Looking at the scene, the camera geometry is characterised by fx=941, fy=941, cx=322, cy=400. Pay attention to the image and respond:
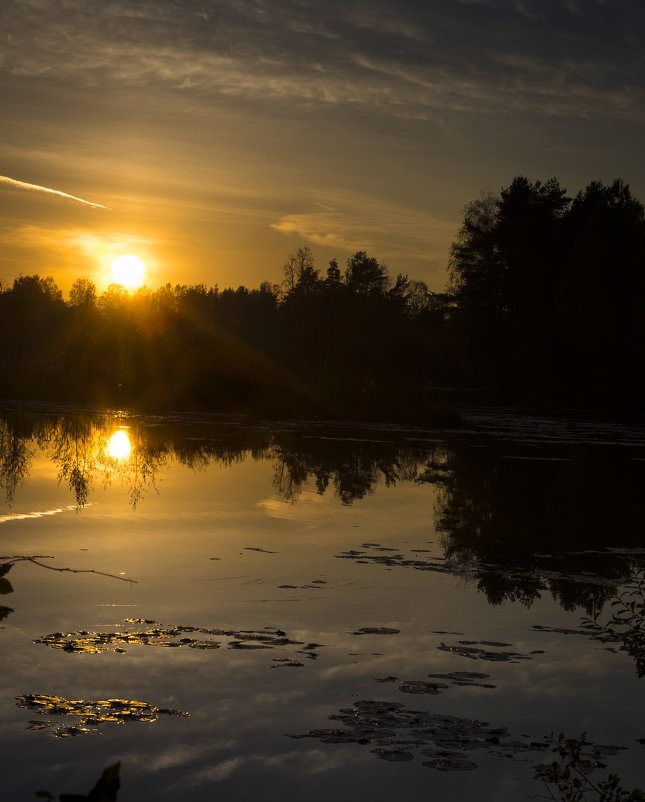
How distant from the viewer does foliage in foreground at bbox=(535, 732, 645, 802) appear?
166 inches

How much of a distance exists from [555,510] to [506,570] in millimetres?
5571

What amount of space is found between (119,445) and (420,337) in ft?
265

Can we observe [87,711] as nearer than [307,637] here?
Yes

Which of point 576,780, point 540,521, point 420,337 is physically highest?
point 420,337

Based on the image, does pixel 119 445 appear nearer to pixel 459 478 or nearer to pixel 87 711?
pixel 459 478

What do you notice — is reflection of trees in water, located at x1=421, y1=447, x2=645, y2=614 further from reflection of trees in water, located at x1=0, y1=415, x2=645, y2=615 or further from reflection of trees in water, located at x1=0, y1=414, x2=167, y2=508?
reflection of trees in water, located at x1=0, y1=414, x2=167, y2=508

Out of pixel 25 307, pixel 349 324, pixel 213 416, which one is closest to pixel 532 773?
pixel 213 416

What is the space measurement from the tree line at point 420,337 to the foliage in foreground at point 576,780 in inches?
1252

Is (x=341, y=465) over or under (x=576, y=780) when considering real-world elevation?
under

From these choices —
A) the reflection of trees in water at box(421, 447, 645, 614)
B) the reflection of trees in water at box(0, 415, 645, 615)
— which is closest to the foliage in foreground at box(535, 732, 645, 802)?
the reflection of trees in water at box(421, 447, 645, 614)

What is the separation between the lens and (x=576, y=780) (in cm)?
422

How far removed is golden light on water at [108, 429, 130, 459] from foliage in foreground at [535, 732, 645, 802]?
17464 millimetres

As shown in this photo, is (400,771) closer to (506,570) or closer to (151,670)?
(151,670)

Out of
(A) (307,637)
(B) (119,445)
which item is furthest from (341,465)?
(A) (307,637)
